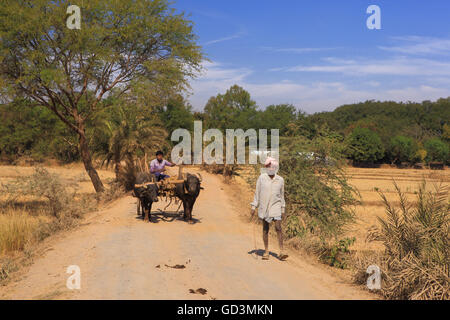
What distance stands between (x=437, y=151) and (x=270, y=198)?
76.5 m

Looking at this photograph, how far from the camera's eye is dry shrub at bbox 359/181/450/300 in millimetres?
6070

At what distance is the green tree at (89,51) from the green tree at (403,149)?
59.8 metres

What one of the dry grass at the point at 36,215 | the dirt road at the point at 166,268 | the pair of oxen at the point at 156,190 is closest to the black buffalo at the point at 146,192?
the pair of oxen at the point at 156,190

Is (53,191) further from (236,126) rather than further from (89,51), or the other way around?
(236,126)

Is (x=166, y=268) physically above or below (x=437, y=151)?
below

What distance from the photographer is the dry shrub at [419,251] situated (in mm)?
6070

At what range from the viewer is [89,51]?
62.6ft

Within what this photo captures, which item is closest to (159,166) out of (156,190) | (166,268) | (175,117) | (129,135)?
(156,190)

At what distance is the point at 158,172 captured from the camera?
13.2 meters

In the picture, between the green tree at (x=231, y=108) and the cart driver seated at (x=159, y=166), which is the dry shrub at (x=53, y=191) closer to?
the cart driver seated at (x=159, y=166)

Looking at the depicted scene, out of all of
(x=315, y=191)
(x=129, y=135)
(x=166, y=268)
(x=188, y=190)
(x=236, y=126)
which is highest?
(x=236, y=126)

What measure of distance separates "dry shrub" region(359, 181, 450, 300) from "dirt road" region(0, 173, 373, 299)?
62 centimetres

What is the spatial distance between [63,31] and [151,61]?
15.4 feet
